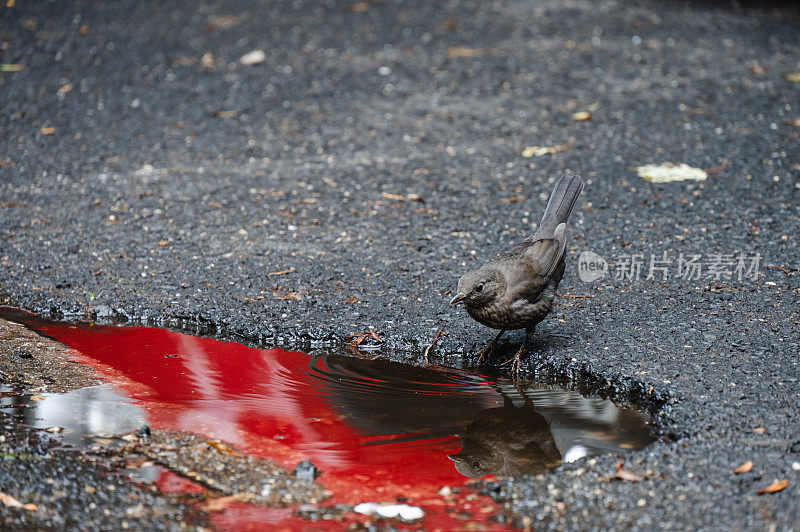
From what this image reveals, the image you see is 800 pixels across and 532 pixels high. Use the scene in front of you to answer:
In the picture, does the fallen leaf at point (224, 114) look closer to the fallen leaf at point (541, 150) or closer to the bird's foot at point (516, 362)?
the fallen leaf at point (541, 150)

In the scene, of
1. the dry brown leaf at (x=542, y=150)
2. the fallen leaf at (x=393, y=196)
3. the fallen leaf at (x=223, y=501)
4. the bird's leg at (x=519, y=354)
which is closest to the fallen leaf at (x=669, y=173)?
the dry brown leaf at (x=542, y=150)

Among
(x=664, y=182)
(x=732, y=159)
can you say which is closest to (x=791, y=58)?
(x=732, y=159)

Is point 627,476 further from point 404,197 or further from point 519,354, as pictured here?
point 404,197

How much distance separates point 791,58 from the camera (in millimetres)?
7184

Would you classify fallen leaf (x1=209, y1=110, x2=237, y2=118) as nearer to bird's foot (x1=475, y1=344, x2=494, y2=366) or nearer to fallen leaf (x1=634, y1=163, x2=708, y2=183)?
fallen leaf (x1=634, y1=163, x2=708, y2=183)

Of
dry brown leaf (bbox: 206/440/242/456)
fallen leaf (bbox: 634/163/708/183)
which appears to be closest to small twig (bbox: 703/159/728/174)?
fallen leaf (bbox: 634/163/708/183)

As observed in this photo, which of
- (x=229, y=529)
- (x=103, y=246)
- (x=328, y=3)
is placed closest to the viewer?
(x=229, y=529)

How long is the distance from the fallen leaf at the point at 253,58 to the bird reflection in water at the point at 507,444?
17.0 ft

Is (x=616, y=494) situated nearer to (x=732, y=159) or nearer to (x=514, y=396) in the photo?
(x=514, y=396)

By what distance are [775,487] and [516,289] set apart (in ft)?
4.27

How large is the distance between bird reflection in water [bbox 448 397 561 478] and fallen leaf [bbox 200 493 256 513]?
737 millimetres

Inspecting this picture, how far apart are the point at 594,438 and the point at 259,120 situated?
4.43 m

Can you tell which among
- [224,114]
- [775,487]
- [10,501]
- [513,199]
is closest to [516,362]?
[775,487]

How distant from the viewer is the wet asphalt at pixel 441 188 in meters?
3.13
